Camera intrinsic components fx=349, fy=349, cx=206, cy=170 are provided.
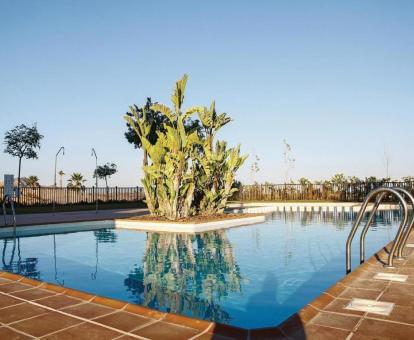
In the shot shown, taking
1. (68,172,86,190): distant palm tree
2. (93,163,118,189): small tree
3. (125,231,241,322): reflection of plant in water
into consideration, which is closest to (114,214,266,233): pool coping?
(125,231,241,322): reflection of plant in water

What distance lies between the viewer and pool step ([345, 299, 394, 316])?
10.2 feet

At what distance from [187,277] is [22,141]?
2488 cm

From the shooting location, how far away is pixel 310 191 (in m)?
29.3

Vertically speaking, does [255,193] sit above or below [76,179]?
below

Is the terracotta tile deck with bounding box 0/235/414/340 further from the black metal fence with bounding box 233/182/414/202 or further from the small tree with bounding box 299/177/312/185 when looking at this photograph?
the small tree with bounding box 299/177/312/185

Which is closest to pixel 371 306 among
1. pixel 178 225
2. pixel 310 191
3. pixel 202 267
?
pixel 202 267

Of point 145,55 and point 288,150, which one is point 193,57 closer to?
point 145,55

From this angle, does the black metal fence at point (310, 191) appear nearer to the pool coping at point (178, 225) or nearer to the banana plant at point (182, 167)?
the banana plant at point (182, 167)

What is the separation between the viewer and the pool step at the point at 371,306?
3096 millimetres

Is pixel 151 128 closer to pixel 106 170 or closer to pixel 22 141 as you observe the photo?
pixel 22 141

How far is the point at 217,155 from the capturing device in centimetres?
1570

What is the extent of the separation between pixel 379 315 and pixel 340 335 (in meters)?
0.65

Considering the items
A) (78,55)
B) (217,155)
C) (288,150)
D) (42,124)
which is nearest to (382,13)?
(217,155)

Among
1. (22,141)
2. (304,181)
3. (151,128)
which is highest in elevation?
(151,128)
